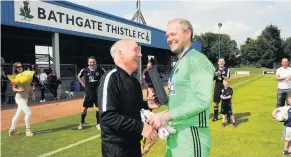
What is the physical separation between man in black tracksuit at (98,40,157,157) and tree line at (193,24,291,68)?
309ft

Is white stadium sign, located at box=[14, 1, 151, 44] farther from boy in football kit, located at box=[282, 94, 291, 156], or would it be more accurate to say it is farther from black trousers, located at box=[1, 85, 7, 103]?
boy in football kit, located at box=[282, 94, 291, 156]

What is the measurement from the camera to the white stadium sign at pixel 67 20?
52.5ft

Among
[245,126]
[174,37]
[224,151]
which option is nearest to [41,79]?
[245,126]

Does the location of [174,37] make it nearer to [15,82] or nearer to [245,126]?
[15,82]

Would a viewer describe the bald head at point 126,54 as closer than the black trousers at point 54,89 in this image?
Yes

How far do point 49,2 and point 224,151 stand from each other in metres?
14.7

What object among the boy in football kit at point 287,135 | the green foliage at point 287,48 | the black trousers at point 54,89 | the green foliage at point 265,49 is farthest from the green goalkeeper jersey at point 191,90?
the green foliage at point 287,48

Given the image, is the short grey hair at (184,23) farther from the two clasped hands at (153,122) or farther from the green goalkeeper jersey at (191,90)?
the two clasped hands at (153,122)

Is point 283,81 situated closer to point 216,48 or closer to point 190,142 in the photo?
point 190,142

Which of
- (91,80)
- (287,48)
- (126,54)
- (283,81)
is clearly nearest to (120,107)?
(126,54)

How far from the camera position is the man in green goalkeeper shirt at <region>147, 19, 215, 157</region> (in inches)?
101

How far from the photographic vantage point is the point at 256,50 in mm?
93375

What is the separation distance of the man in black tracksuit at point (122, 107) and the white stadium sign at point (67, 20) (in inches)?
561

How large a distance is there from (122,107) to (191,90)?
753mm
